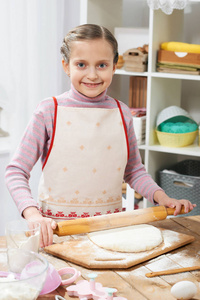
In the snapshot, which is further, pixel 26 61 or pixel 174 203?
pixel 26 61

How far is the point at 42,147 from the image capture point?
1.68 m

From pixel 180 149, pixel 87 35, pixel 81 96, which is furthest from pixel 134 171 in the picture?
pixel 180 149

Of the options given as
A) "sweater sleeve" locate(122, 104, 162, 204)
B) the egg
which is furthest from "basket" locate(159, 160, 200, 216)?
the egg

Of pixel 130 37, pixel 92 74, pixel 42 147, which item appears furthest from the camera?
pixel 130 37

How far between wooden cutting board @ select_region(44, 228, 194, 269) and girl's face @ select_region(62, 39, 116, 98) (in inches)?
19.3

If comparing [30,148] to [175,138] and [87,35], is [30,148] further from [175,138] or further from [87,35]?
[175,138]

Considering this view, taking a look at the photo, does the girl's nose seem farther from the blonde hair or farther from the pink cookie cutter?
the pink cookie cutter

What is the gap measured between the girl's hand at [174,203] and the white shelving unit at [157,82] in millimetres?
1020

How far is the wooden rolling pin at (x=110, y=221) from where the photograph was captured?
4.62ft

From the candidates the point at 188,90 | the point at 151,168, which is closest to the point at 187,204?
the point at 151,168

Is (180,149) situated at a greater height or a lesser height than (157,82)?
lesser

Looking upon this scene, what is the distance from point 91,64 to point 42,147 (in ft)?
1.06

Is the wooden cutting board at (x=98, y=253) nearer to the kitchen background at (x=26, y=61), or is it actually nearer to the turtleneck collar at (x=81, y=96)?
the turtleneck collar at (x=81, y=96)

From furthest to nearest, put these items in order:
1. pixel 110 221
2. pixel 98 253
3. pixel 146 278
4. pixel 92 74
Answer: pixel 92 74 → pixel 110 221 → pixel 98 253 → pixel 146 278
